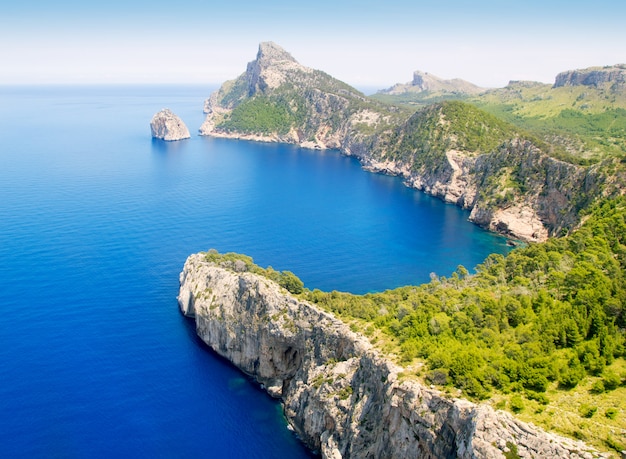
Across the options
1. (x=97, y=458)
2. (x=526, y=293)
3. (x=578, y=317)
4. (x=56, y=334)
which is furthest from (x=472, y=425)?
(x=56, y=334)

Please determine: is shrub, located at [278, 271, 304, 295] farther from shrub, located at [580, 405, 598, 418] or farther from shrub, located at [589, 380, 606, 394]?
shrub, located at [580, 405, 598, 418]

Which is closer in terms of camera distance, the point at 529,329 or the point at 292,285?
the point at 529,329

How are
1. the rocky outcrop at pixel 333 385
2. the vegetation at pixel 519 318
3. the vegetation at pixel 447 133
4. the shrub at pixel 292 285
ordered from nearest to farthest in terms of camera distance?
1. the rocky outcrop at pixel 333 385
2. the vegetation at pixel 519 318
3. the shrub at pixel 292 285
4. the vegetation at pixel 447 133

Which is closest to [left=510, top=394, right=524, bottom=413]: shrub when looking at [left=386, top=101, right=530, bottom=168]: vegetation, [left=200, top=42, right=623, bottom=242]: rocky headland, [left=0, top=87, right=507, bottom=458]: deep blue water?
[left=0, top=87, right=507, bottom=458]: deep blue water

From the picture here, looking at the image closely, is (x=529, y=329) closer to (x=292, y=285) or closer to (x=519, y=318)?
(x=519, y=318)

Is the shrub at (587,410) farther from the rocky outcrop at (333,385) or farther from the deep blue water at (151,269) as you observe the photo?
the deep blue water at (151,269)

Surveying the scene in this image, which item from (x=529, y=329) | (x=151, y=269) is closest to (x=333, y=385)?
(x=529, y=329)

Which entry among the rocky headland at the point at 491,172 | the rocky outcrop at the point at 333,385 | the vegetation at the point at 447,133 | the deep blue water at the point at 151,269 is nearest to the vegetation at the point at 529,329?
the rocky outcrop at the point at 333,385
